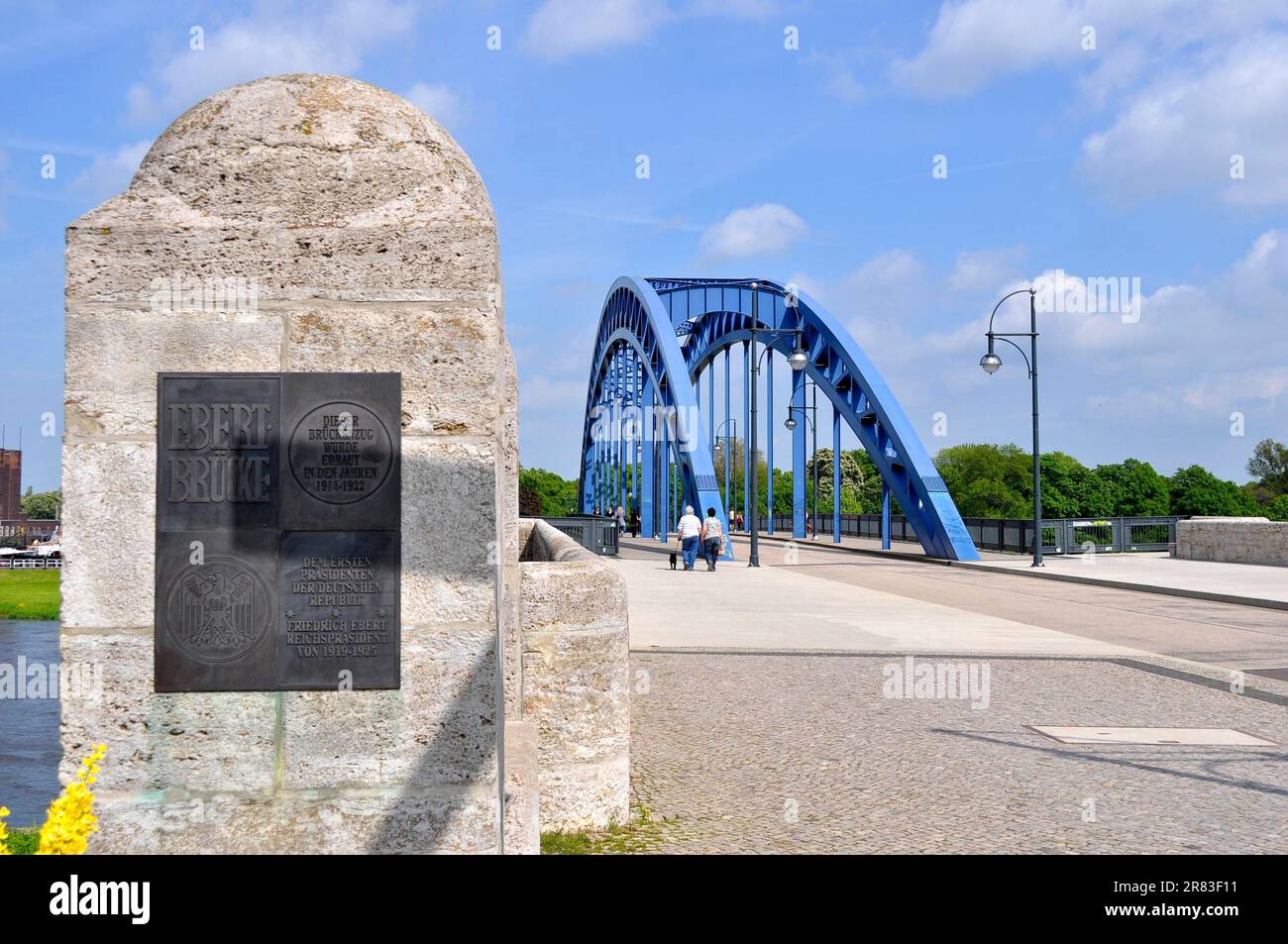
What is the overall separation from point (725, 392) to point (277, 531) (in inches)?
2037

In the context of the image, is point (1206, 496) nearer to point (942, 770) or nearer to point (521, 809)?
point (942, 770)

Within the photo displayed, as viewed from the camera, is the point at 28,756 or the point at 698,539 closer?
the point at 28,756

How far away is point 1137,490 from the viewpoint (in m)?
93.7

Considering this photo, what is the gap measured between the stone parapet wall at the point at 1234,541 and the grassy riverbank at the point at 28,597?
29.9 m


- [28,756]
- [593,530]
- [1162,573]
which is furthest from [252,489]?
[593,530]

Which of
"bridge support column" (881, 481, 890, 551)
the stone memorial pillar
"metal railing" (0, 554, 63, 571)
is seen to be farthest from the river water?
"metal railing" (0, 554, 63, 571)

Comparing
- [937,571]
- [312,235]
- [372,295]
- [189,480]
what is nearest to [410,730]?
[189,480]

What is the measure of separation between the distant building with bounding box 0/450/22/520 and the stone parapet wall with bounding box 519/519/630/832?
13966 cm

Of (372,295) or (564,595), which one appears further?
(564,595)

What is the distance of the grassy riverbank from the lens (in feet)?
96.2

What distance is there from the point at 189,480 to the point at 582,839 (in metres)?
2.40
